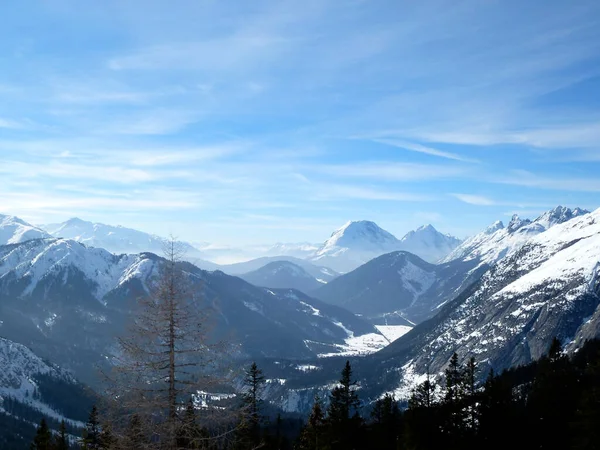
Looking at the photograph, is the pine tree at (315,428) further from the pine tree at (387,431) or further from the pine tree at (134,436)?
the pine tree at (134,436)

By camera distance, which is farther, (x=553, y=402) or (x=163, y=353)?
(x=553, y=402)

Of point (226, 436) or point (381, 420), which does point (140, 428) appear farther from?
point (381, 420)

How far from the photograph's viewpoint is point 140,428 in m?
24.3

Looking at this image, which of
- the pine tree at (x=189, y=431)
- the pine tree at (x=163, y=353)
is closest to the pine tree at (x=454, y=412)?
the pine tree at (x=189, y=431)

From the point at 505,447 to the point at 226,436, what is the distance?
44956 millimetres

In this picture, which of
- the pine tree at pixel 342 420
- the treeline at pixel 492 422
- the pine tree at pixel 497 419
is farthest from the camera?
the pine tree at pixel 342 420

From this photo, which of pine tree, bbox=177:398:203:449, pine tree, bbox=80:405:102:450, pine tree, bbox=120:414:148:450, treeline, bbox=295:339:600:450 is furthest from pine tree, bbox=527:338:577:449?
pine tree, bbox=120:414:148:450

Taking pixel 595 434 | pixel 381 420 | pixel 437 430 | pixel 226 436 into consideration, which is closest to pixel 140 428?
pixel 226 436

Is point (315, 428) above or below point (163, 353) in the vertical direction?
below

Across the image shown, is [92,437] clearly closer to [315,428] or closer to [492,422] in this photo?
[315,428]

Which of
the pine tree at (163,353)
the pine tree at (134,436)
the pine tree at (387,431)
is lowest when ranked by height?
the pine tree at (387,431)

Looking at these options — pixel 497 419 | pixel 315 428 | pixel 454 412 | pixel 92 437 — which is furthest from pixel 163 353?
pixel 454 412

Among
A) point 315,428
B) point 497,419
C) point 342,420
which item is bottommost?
point 315,428

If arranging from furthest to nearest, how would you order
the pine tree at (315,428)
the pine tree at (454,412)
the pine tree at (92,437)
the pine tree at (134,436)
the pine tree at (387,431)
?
the pine tree at (387,431) → the pine tree at (454,412) → the pine tree at (315,428) → the pine tree at (92,437) → the pine tree at (134,436)
